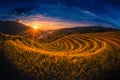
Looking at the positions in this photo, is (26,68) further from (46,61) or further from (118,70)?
(118,70)

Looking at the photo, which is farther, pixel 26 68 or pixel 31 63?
pixel 31 63

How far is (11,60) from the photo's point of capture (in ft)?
58.0

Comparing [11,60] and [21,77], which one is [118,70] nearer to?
[21,77]

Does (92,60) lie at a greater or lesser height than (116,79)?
greater

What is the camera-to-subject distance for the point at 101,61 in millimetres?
16141

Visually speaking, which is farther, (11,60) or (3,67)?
(11,60)

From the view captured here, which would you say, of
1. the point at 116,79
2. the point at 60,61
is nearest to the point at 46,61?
the point at 60,61

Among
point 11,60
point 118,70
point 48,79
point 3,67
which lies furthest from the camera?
point 11,60

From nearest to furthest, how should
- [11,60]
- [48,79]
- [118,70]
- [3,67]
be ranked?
[48,79] < [118,70] < [3,67] < [11,60]

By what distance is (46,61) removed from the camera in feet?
54.3

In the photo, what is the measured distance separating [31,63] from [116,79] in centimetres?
742

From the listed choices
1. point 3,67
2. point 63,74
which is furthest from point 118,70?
point 3,67

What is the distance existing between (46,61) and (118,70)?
20.7 feet

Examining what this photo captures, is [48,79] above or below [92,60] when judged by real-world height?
below
